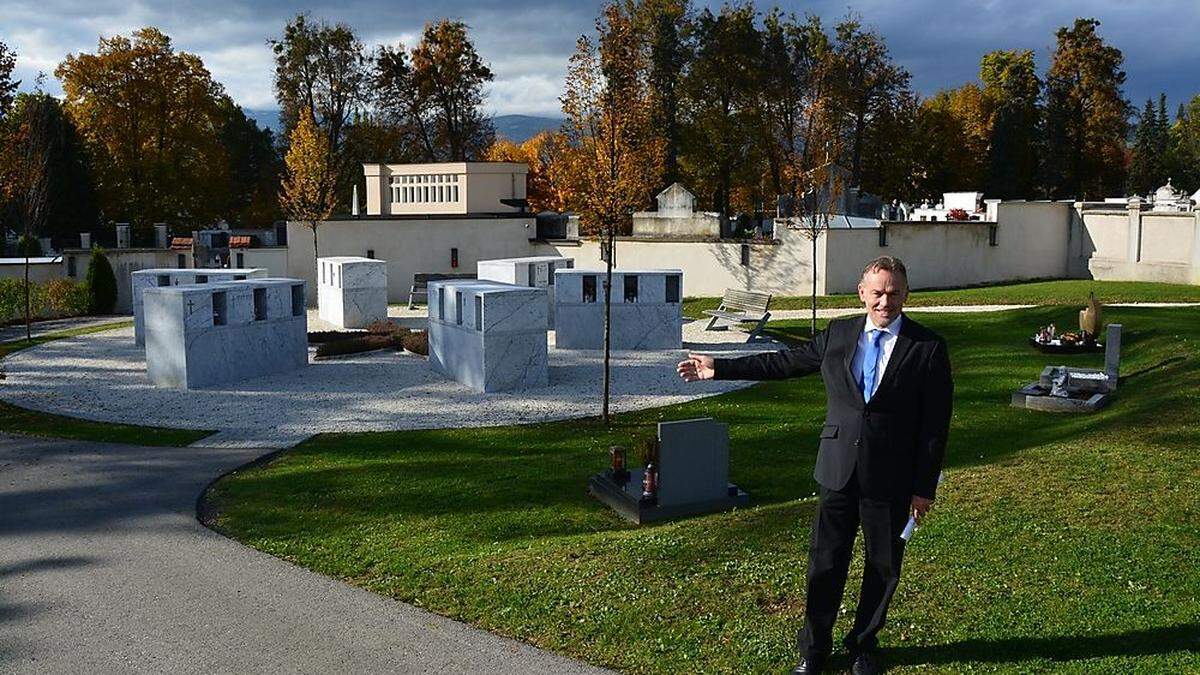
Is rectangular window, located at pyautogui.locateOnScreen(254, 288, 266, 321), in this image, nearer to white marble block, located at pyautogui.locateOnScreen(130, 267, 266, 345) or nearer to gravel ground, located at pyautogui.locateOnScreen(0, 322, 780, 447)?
gravel ground, located at pyautogui.locateOnScreen(0, 322, 780, 447)

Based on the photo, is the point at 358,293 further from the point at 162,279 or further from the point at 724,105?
the point at 724,105

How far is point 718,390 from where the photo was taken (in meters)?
18.3

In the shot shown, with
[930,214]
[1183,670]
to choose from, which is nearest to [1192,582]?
[1183,670]

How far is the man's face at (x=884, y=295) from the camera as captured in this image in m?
5.63

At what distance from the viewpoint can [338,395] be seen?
1819 cm

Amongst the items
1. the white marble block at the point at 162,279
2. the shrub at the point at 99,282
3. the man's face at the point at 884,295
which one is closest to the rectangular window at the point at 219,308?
the white marble block at the point at 162,279

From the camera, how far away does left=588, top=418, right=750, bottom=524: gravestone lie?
33.1 feet

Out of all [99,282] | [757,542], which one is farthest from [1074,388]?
[99,282]

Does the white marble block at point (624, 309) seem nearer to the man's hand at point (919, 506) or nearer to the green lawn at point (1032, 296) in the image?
the green lawn at point (1032, 296)

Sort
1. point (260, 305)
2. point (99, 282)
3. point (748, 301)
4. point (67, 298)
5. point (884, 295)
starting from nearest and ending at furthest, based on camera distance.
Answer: point (884, 295)
point (260, 305)
point (748, 301)
point (67, 298)
point (99, 282)

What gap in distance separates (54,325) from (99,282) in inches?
130

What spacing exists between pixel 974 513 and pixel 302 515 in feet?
21.3

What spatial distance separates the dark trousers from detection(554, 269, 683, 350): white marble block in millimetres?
16640

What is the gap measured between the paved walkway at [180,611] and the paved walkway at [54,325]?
63.0 ft
